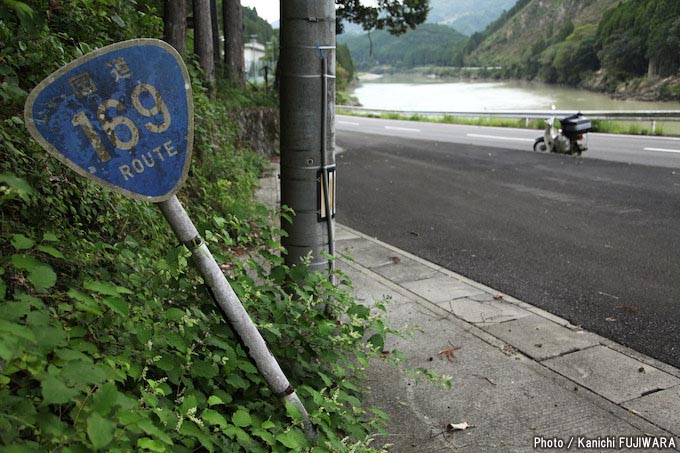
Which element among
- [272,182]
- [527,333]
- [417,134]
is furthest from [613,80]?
[527,333]

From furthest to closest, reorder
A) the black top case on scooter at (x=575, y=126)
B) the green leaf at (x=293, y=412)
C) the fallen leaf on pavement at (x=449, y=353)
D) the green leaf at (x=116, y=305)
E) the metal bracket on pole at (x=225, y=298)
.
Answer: the black top case on scooter at (x=575, y=126) < the fallen leaf on pavement at (x=449, y=353) < the green leaf at (x=293, y=412) < the metal bracket on pole at (x=225, y=298) < the green leaf at (x=116, y=305)

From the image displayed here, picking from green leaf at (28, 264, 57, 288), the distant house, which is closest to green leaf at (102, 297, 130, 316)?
green leaf at (28, 264, 57, 288)

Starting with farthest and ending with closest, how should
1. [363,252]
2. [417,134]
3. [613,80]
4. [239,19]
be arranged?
1. [613,80]
2. [417,134]
3. [239,19]
4. [363,252]

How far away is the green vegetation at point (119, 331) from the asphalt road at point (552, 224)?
2376 mm

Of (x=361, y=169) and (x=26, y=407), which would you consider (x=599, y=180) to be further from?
(x=26, y=407)

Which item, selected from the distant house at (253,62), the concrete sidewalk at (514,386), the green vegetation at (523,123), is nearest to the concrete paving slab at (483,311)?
the concrete sidewalk at (514,386)

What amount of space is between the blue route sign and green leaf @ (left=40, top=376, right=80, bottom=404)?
0.66 metres

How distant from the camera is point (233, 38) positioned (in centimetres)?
1584

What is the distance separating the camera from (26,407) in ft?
5.40

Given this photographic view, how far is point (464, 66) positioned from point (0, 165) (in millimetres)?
156813

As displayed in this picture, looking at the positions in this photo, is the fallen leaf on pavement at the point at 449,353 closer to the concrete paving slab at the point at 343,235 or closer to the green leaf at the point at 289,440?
the green leaf at the point at 289,440

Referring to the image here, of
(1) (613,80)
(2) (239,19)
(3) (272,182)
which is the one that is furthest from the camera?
(1) (613,80)

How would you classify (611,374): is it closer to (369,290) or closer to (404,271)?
(369,290)

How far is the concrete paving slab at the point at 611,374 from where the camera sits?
140 inches
